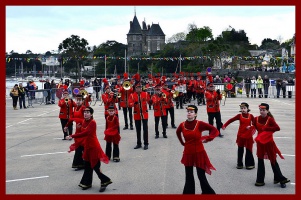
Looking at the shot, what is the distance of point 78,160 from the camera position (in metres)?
10.2

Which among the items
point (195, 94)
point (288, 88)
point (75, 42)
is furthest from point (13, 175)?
point (75, 42)

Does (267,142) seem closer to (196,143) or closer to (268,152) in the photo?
(268,152)

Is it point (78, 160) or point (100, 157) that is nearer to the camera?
point (100, 157)

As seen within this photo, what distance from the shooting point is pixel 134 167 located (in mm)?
10266

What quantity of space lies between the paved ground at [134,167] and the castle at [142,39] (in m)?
142

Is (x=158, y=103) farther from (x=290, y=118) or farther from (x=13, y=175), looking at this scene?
(x=290, y=118)

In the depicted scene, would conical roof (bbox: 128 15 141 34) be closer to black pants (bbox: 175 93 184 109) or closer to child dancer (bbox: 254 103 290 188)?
black pants (bbox: 175 93 184 109)

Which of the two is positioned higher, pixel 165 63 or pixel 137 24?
pixel 137 24

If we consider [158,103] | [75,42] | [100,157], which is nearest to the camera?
[100,157]

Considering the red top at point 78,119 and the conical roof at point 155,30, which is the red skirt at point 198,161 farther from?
the conical roof at point 155,30

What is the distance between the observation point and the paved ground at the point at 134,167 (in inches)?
335

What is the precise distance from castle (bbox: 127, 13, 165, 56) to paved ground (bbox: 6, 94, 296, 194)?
141506mm

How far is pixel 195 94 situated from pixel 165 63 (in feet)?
203

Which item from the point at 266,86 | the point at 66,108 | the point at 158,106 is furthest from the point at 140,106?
the point at 266,86
